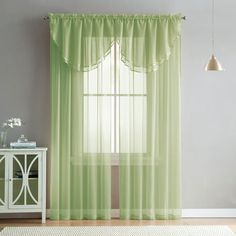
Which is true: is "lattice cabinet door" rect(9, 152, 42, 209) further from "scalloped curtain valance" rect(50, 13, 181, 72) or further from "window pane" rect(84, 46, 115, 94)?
"scalloped curtain valance" rect(50, 13, 181, 72)

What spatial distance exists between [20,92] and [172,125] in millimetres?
1788

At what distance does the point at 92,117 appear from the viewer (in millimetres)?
6316

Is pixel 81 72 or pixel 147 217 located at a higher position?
pixel 81 72


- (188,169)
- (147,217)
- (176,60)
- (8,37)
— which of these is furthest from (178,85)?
(8,37)

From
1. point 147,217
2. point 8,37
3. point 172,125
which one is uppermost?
point 8,37

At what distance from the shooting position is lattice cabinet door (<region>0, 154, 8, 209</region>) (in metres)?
6.04

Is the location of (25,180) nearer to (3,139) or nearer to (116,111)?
(3,139)

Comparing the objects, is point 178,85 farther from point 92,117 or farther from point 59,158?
point 59,158

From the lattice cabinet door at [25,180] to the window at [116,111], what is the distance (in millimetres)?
625

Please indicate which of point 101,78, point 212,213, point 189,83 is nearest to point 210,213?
point 212,213

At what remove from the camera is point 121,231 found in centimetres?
571

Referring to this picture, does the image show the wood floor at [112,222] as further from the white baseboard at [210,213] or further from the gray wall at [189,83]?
the gray wall at [189,83]

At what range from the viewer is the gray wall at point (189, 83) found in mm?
6410

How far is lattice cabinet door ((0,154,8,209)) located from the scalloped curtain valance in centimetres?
129
